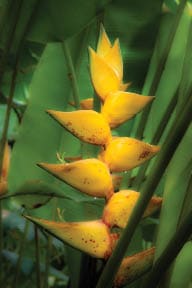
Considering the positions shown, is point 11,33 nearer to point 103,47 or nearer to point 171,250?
point 103,47

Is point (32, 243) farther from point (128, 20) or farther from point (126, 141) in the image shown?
point (126, 141)

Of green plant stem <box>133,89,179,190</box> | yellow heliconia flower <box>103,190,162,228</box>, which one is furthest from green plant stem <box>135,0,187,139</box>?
yellow heliconia flower <box>103,190,162,228</box>

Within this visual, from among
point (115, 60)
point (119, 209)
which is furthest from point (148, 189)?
point (115, 60)

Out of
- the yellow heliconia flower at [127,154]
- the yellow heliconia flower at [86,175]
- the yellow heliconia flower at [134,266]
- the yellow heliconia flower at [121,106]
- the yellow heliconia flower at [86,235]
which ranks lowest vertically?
the yellow heliconia flower at [134,266]

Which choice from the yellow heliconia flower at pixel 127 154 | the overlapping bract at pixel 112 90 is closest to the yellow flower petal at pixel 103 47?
the overlapping bract at pixel 112 90

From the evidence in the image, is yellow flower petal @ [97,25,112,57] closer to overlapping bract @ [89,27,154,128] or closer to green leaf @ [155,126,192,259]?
overlapping bract @ [89,27,154,128]

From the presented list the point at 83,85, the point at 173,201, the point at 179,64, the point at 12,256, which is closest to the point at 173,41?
the point at 179,64

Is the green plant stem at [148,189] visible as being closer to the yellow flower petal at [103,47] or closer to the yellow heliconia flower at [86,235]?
the yellow heliconia flower at [86,235]
